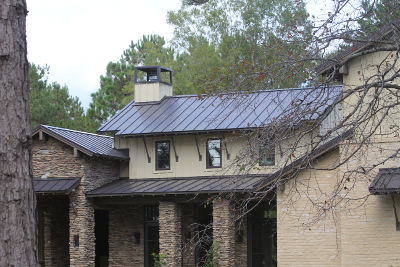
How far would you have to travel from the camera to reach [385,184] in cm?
1622

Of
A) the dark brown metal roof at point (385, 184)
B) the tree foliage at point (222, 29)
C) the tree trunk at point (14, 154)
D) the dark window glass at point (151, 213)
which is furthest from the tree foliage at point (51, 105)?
the tree trunk at point (14, 154)

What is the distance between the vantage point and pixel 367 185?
1759cm

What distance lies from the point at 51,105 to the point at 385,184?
26985 millimetres

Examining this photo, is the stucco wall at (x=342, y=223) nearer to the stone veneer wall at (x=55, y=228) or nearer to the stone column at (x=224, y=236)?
the stone column at (x=224, y=236)

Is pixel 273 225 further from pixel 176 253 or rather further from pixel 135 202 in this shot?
pixel 135 202

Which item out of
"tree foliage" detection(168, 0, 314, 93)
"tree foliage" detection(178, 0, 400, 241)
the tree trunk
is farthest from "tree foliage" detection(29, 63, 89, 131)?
the tree trunk

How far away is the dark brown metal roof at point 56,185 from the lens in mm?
22703

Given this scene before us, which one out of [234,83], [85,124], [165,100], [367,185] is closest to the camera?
[234,83]

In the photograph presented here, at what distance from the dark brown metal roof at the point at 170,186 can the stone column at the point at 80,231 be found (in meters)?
0.45

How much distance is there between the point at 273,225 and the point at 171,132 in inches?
199

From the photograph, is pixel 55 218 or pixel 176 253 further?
pixel 55 218

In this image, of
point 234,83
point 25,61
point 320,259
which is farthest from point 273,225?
point 25,61

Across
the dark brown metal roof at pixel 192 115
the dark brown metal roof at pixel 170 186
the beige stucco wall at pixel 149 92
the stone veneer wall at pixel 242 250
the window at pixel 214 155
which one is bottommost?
the stone veneer wall at pixel 242 250

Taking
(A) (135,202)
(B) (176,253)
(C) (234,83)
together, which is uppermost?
(C) (234,83)
